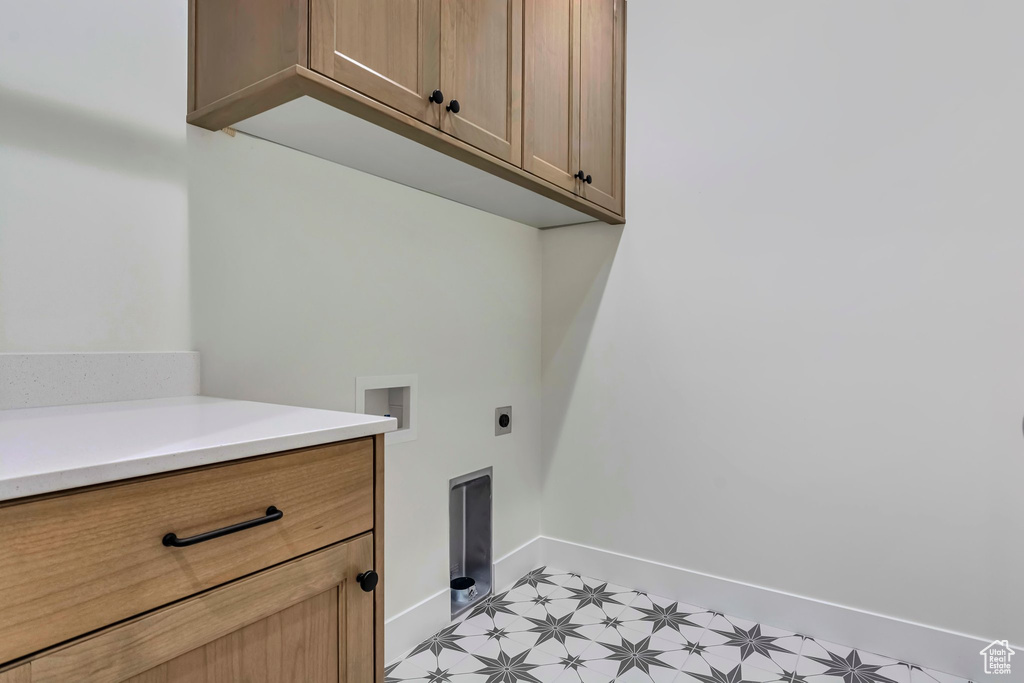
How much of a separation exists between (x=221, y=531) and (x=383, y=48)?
978 millimetres

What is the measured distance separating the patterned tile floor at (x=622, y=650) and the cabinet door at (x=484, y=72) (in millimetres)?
1413

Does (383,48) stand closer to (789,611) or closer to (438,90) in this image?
(438,90)

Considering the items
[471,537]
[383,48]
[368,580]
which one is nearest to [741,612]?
[471,537]

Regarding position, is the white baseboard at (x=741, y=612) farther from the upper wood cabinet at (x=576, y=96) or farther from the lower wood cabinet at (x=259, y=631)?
the upper wood cabinet at (x=576, y=96)

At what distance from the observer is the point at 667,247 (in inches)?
79.0

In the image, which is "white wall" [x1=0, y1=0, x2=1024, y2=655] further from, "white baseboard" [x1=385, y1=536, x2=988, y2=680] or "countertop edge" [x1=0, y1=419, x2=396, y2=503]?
"countertop edge" [x1=0, y1=419, x2=396, y2=503]

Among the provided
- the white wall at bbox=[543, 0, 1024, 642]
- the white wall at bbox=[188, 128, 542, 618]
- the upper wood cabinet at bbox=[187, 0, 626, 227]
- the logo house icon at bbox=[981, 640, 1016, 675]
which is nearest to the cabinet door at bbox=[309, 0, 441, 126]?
the upper wood cabinet at bbox=[187, 0, 626, 227]

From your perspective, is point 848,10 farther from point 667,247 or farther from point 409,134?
point 409,134

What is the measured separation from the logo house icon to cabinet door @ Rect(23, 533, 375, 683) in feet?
5.48

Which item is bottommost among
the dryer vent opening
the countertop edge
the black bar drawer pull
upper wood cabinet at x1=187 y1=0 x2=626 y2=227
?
the dryer vent opening

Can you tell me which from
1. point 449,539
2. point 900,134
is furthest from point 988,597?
point 449,539

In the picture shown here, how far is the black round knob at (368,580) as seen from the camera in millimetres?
896

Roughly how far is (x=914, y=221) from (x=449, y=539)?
1735 millimetres

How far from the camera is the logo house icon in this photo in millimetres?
1486
